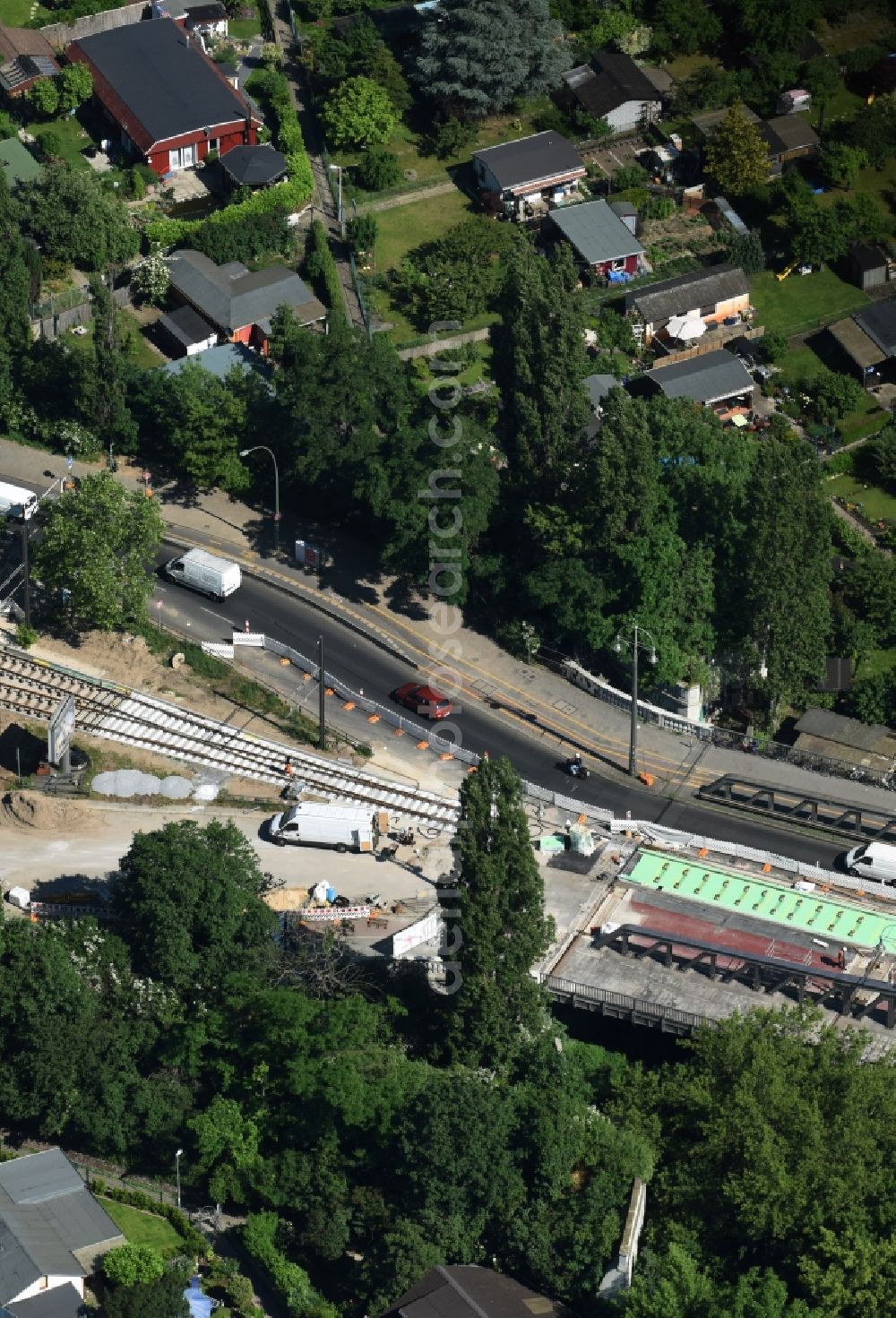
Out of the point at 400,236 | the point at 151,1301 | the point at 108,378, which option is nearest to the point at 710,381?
the point at 400,236

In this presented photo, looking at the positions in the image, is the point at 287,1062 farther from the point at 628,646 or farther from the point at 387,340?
the point at 387,340

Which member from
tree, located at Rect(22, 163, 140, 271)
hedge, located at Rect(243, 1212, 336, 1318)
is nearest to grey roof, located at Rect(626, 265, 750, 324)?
tree, located at Rect(22, 163, 140, 271)

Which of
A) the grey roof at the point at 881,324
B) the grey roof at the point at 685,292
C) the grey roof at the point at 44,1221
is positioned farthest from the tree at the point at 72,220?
the grey roof at the point at 44,1221

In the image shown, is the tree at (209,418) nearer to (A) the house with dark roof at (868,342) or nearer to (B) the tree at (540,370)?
(B) the tree at (540,370)

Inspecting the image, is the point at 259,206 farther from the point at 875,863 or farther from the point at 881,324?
the point at 875,863

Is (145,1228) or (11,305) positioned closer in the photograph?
(145,1228)

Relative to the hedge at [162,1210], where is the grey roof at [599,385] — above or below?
above

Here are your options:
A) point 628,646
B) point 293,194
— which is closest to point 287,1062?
point 628,646
